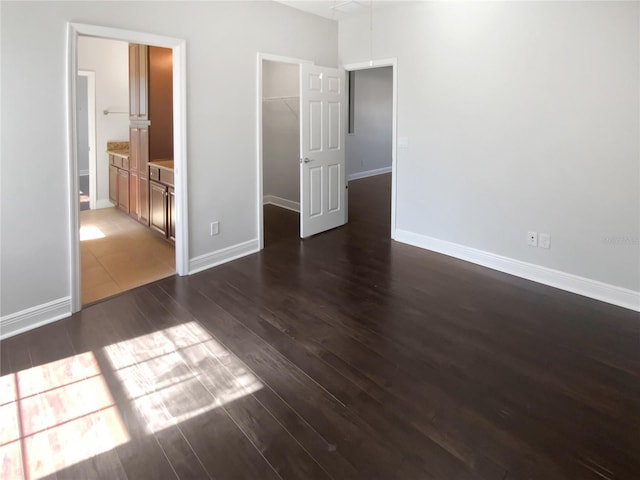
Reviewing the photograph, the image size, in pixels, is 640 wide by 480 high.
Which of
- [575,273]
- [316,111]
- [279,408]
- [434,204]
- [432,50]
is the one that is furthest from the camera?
[316,111]

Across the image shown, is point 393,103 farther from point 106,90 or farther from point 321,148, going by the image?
point 106,90

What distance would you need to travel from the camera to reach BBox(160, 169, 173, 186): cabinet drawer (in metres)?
4.37

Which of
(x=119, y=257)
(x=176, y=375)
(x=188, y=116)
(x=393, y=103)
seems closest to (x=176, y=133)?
(x=188, y=116)

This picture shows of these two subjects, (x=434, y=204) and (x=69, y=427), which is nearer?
(x=69, y=427)

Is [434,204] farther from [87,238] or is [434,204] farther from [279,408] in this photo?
[87,238]

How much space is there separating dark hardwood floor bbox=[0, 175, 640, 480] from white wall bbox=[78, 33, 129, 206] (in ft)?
12.5

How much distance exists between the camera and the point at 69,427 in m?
1.91

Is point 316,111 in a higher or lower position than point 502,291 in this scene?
higher

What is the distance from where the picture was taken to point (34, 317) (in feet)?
9.27

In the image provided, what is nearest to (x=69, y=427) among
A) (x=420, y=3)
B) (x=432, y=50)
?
(x=432, y=50)

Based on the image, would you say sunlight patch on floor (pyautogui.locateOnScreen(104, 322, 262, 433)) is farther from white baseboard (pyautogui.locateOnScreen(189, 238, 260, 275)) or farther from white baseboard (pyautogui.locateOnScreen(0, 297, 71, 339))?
white baseboard (pyautogui.locateOnScreen(189, 238, 260, 275))

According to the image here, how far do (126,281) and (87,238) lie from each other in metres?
1.69

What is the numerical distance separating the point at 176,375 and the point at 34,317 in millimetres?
1288

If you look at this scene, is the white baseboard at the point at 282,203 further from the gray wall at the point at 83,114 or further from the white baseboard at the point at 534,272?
the gray wall at the point at 83,114
